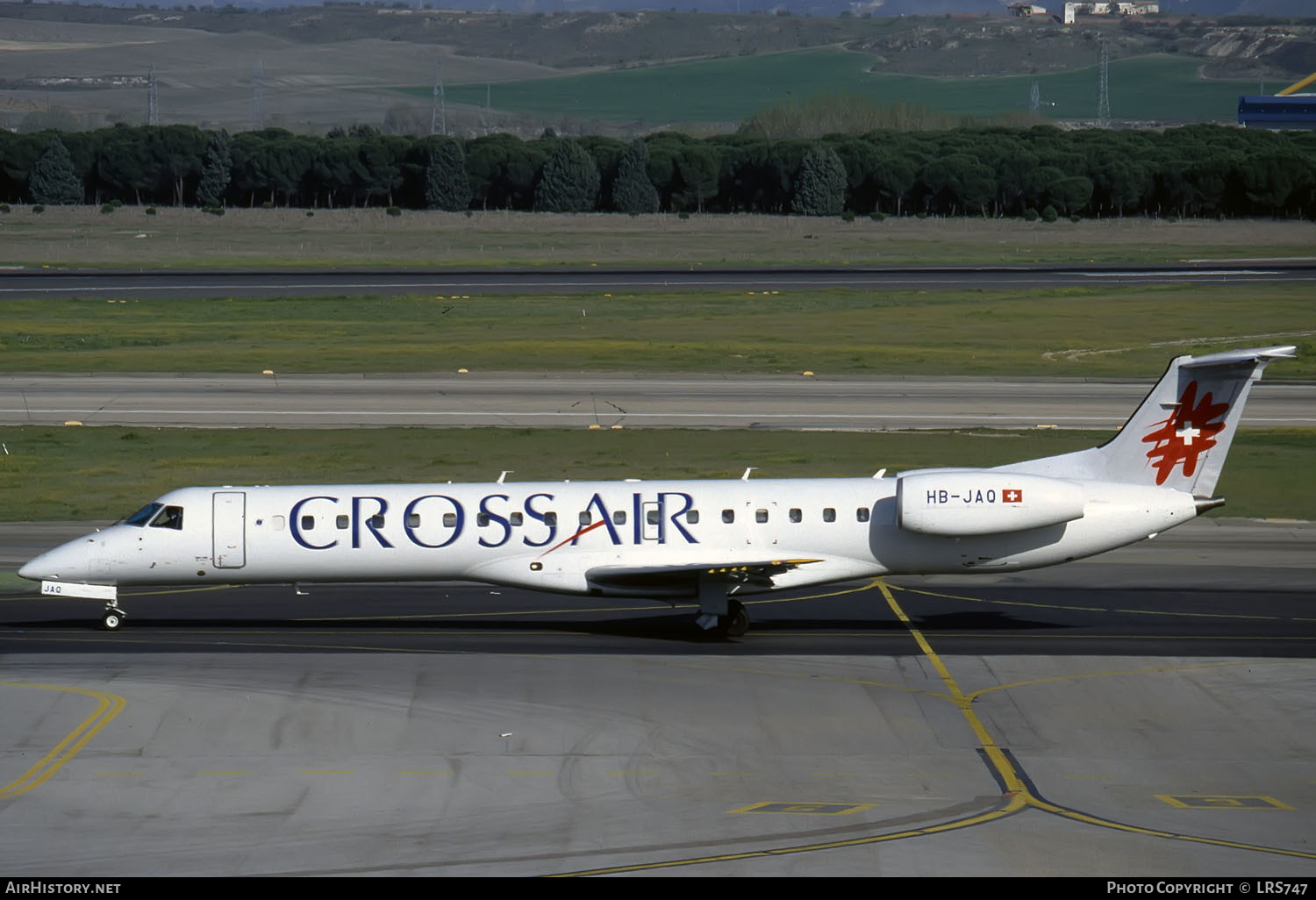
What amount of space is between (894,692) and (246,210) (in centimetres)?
11872

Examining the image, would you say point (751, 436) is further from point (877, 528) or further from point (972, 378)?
point (877, 528)

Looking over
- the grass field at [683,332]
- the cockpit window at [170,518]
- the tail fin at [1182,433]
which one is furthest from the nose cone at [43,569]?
the grass field at [683,332]

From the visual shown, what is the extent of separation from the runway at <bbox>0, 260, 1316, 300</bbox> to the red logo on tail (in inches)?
2436

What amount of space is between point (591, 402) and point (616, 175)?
285 feet

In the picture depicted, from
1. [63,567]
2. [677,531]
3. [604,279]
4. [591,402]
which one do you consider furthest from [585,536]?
[604,279]

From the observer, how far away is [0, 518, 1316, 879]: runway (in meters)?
18.0

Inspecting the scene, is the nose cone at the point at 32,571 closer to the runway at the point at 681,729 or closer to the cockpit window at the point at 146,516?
the runway at the point at 681,729

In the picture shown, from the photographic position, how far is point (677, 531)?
2869 cm

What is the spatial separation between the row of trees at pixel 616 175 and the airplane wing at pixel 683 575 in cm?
10939

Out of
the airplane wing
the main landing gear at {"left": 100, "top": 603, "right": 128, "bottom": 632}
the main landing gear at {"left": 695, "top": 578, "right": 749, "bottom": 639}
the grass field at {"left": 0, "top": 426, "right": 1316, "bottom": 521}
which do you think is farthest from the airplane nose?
the main landing gear at {"left": 695, "top": 578, "right": 749, "bottom": 639}

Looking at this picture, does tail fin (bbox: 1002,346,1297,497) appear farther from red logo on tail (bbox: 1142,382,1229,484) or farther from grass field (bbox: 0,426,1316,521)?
grass field (bbox: 0,426,1316,521)

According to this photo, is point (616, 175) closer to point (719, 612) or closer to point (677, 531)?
point (677, 531)

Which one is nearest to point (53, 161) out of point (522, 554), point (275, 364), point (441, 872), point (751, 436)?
point (275, 364)

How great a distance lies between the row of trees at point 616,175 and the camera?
13312 cm
